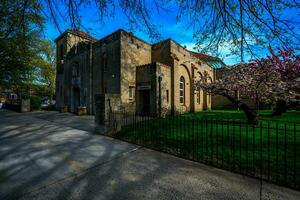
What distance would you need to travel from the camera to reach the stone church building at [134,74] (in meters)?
14.0

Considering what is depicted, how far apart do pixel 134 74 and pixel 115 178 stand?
1283 centimetres

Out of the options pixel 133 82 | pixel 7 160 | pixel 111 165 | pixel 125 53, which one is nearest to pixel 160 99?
pixel 133 82

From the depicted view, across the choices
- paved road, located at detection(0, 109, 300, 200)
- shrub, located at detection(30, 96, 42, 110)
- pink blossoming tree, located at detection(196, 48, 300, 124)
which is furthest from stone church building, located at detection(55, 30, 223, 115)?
paved road, located at detection(0, 109, 300, 200)

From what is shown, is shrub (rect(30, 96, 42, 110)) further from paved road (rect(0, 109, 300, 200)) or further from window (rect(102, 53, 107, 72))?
paved road (rect(0, 109, 300, 200))

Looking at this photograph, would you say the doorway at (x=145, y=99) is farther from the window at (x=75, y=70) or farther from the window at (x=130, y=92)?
the window at (x=75, y=70)

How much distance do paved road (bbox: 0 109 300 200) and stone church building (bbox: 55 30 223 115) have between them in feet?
28.3

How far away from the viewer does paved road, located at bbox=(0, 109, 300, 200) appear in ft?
9.18

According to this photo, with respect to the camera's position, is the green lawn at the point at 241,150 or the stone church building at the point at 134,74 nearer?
the green lawn at the point at 241,150

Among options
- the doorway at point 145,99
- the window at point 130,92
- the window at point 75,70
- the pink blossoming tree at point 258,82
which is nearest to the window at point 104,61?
the window at point 130,92

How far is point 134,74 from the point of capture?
15383 millimetres

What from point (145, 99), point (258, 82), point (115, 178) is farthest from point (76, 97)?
point (258, 82)

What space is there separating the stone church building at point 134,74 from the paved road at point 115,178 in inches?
340

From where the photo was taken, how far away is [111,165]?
4.05 meters

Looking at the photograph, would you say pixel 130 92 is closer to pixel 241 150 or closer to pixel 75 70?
pixel 75 70
